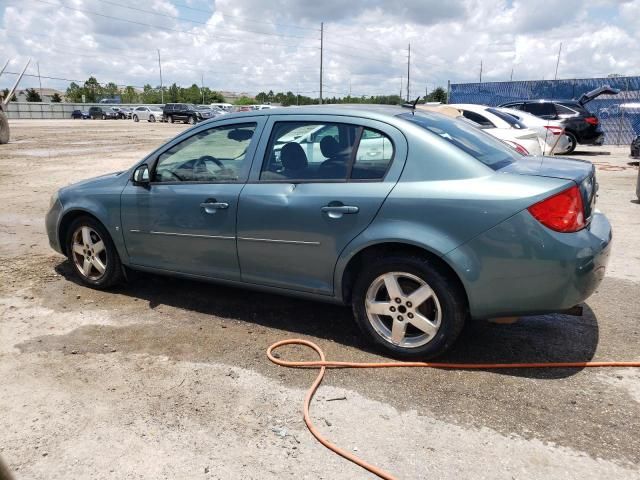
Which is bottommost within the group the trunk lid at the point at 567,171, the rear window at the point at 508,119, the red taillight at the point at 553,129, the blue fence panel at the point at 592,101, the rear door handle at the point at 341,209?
the rear door handle at the point at 341,209

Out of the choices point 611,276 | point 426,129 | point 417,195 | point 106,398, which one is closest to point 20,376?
point 106,398

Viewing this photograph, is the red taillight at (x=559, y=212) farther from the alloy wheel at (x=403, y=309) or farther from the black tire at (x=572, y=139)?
the black tire at (x=572, y=139)

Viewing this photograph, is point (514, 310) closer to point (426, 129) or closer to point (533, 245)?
point (533, 245)

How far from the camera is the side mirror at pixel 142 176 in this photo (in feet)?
15.0

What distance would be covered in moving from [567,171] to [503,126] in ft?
27.0

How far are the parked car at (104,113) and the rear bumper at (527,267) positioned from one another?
67.1 meters

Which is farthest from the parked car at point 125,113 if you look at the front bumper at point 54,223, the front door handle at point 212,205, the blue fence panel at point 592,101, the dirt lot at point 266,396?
the front door handle at point 212,205

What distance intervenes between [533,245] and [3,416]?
10.3ft

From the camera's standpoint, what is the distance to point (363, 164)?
3.70 m

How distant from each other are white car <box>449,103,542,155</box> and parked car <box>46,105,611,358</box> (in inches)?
251

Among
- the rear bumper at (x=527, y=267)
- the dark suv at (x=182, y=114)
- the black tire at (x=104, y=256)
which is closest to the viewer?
the rear bumper at (x=527, y=267)

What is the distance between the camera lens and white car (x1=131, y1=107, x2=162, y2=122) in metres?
52.6

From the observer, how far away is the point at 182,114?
45938 mm

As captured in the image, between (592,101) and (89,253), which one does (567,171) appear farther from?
(592,101)
